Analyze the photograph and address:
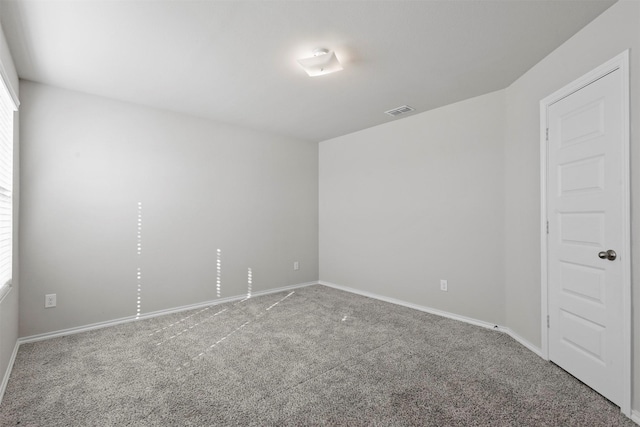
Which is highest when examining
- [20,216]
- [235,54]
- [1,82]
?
[235,54]

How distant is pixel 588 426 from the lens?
67.2 inches

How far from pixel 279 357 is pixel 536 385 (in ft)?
6.01

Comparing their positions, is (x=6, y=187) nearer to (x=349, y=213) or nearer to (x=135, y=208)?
(x=135, y=208)

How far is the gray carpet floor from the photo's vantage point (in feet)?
5.87

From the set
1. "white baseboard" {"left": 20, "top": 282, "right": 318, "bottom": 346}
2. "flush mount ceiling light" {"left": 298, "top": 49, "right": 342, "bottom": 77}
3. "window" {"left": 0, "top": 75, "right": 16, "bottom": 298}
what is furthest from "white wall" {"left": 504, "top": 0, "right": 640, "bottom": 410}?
"window" {"left": 0, "top": 75, "right": 16, "bottom": 298}

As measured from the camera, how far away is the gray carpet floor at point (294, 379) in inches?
70.4

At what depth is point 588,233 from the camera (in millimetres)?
2121

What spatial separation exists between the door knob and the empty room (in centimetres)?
3

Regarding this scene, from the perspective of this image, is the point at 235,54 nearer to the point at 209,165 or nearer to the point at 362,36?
the point at 362,36

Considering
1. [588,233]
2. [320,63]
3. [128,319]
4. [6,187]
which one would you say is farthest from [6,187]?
[588,233]

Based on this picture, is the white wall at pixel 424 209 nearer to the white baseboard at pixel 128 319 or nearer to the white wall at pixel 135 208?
the white wall at pixel 135 208

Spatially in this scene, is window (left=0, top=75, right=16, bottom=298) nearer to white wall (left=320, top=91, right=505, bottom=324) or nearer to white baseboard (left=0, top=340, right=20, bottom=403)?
white baseboard (left=0, top=340, right=20, bottom=403)

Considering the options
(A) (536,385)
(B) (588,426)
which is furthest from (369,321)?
(B) (588,426)

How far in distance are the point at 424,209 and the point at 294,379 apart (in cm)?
254
